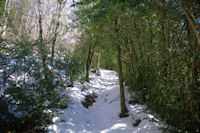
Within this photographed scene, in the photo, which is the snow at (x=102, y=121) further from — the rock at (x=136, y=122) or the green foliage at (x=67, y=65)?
the green foliage at (x=67, y=65)

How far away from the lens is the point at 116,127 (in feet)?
14.1

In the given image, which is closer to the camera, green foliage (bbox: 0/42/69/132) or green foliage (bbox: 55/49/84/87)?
green foliage (bbox: 0/42/69/132)

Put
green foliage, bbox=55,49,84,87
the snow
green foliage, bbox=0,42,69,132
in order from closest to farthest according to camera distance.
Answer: green foliage, bbox=0,42,69,132 < the snow < green foliage, bbox=55,49,84,87

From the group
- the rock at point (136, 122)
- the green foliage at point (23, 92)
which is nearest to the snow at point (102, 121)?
the rock at point (136, 122)

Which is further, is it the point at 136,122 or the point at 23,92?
the point at 136,122

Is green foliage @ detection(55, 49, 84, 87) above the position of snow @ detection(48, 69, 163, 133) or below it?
above

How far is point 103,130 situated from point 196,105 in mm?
2736

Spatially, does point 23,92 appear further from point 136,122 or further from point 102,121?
point 136,122

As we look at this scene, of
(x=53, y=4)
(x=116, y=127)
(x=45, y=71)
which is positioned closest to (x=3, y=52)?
(x=45, y=71)

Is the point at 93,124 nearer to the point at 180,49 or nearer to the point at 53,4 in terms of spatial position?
the point at 180,49

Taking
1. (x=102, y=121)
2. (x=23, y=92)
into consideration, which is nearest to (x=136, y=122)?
(x=102, y=121)

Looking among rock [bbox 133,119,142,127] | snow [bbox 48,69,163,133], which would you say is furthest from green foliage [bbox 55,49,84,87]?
rock [bbox 133,119,142,127]

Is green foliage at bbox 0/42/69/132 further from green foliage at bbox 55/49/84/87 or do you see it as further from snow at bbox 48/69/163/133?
green foliage at bbox 55/49/84/87

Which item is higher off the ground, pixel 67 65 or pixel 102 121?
pixel 67 65
